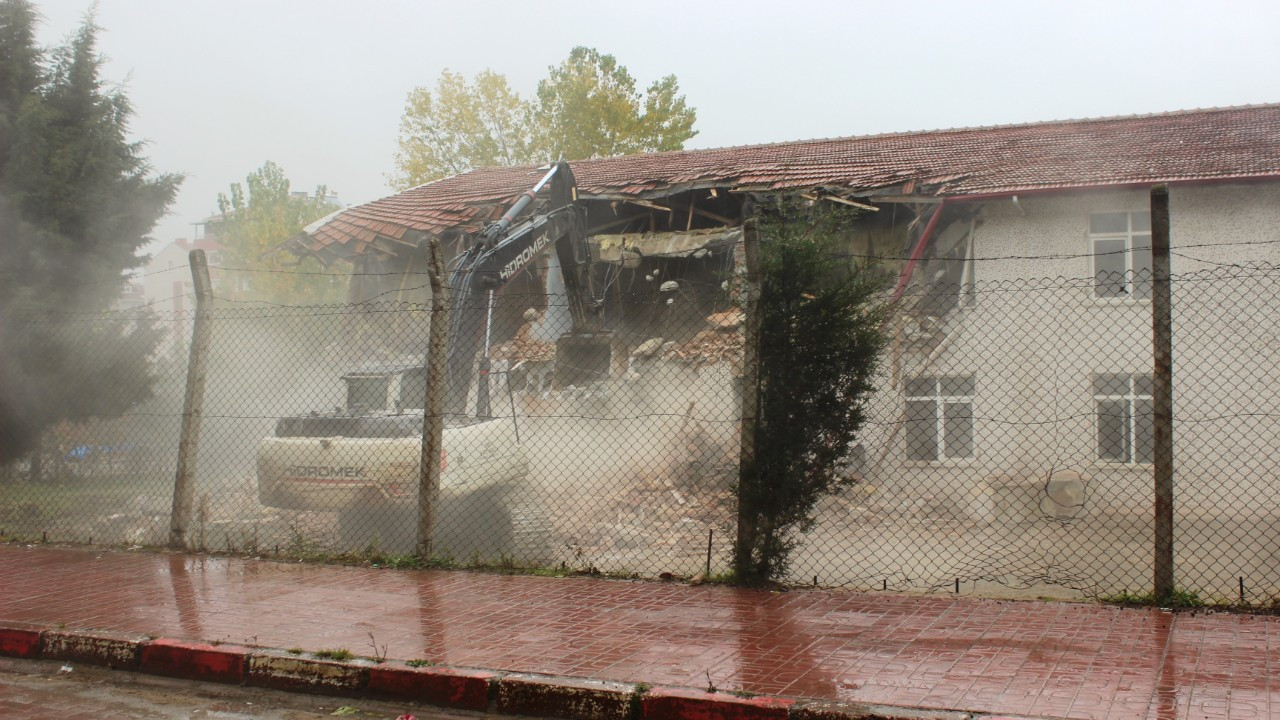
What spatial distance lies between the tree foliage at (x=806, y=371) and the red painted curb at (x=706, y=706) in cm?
245

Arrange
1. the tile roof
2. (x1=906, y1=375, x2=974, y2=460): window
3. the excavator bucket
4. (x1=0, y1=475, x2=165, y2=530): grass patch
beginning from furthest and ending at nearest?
the excavator bucket, the tile roof, (x1=906, y1=375, x2=974, y2=460): window, (x1=0, y1=475, x2=165, y2=530): grass patch

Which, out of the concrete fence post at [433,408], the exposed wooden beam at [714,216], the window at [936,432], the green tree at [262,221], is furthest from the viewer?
the green tree at [262,221]

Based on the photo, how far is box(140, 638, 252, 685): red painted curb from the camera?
518 centimetres

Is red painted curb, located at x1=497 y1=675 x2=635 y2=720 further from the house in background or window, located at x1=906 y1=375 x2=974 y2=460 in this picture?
window, located at x1=906 y1=375 x2=974 y2=460

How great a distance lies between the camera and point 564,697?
14.9 ft

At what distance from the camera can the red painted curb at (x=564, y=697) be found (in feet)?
14.6

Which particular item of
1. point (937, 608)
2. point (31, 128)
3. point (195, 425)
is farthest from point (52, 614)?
point (31, 128)

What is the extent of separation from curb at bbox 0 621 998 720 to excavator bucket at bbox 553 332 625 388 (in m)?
12.1

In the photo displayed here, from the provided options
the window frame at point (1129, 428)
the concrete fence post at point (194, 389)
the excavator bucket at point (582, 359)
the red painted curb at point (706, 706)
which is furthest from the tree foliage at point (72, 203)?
the window frame at point (1129, 428)

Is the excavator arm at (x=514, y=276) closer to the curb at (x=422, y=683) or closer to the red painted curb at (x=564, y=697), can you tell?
the curb at (x=422, y=683)

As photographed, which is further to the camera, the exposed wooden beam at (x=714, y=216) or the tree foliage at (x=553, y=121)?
the tree foliage at (x=553, y=121)

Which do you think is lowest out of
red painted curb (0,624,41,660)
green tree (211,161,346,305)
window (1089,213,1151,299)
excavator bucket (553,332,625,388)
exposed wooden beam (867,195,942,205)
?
red painted curb (0,624,41,660)

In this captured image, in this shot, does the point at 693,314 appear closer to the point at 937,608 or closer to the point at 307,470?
the point at 307,470

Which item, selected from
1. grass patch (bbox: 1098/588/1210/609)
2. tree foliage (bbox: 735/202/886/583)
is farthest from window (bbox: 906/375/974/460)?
grass patch (bbox: 1098/588/1210/609)
